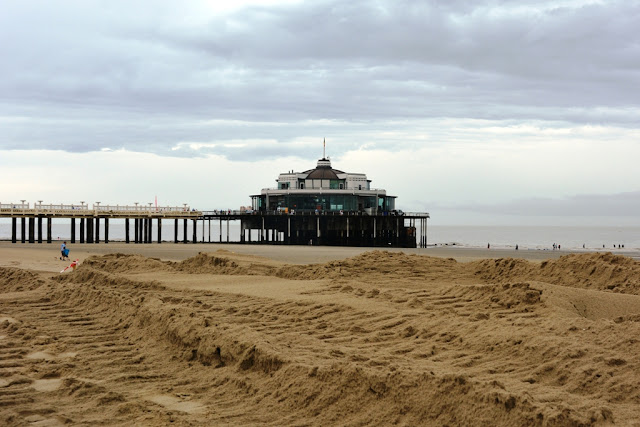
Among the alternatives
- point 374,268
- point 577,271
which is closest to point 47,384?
point 374,268

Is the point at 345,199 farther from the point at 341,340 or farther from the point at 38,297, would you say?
the point at 341,340

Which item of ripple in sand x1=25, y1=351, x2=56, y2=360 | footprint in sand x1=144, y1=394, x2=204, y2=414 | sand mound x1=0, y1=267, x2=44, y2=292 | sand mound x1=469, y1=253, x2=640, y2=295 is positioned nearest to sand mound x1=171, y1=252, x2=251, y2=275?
sand mound x1=0, y1=267, x2=44, y2=292

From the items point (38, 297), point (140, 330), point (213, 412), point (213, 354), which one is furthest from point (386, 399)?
point (38, 297)

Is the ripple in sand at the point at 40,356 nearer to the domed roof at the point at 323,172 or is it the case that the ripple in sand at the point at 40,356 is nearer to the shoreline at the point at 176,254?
the shoreline at the point at 176,254

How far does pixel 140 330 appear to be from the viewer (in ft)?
39.7

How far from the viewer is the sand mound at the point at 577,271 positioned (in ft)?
59.5

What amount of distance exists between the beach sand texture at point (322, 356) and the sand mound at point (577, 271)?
189 inches

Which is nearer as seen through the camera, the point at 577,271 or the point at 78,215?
the point at 577,271

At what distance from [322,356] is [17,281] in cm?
1365

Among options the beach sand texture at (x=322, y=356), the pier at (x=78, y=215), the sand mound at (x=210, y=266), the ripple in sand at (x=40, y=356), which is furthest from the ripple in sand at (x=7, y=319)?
the pier at (x=78, y=215)

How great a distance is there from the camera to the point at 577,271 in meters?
19.8

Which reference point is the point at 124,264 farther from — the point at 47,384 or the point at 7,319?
the point at 47,384

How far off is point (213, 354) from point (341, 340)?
6.04 feet

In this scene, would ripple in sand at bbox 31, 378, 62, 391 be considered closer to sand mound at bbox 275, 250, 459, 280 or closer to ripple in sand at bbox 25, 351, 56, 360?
ripple in sand at bbox 25, 351, 56, 360
